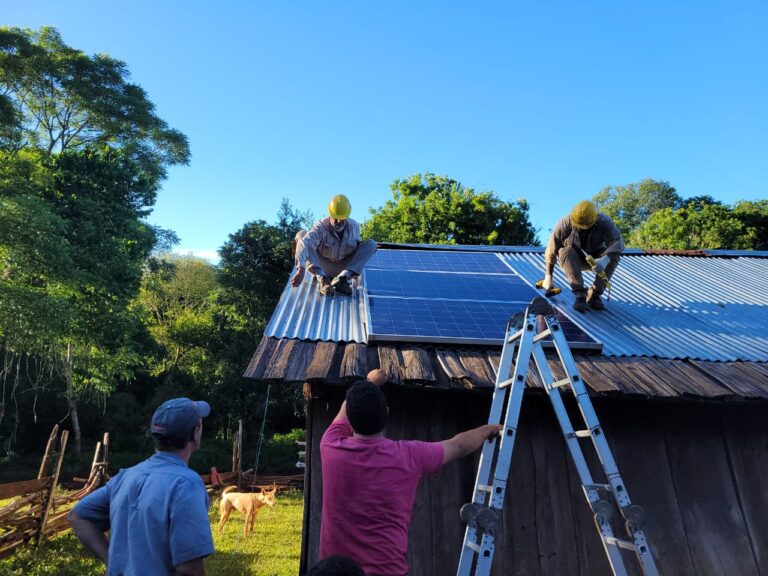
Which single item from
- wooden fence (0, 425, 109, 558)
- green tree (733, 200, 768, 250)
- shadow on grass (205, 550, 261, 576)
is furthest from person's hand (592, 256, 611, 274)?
green tree (733, 200, 768, 250)

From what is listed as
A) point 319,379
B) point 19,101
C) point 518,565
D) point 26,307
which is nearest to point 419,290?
point 319,379

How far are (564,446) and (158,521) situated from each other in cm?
374

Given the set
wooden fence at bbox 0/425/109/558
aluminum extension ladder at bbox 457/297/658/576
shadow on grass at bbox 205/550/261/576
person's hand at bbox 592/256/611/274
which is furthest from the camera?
wooden fence at bbox 0/425/109/558

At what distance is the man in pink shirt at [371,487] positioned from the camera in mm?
2752

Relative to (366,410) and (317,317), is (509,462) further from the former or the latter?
(317,317)

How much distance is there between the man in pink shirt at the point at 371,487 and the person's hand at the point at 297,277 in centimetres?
472

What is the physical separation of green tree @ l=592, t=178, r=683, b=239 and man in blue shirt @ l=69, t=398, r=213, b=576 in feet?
138

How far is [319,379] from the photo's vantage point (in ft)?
13.6

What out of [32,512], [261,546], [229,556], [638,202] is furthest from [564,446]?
[638,202]

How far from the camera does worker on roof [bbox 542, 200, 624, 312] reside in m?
6.88

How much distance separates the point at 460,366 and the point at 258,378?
1.82m

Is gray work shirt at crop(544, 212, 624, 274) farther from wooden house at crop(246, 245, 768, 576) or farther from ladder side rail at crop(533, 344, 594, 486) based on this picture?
ladder side rail at crop(533, 344, 594, 486)

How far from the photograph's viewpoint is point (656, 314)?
23.0ft

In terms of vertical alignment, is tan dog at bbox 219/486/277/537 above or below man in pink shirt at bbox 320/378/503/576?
below
